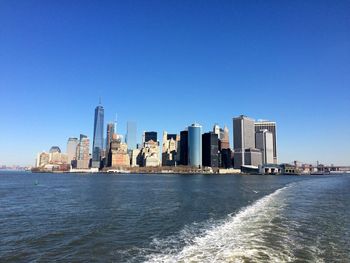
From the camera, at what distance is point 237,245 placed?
22688mm

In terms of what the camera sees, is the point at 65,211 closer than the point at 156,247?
No

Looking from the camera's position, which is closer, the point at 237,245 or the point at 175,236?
the point at 237,245

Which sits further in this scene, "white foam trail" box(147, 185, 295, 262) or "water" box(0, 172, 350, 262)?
"water" box(0, 172, 350, 262)

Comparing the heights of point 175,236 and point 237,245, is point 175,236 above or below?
below

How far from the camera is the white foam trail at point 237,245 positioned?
64.0 ft

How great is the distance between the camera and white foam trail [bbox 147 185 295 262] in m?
19.5

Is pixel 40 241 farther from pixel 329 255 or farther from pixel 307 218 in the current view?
pixel 307 218

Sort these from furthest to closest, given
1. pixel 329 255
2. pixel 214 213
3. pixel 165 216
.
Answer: pixel 214 213
pixel 165 216
pixel 329 255

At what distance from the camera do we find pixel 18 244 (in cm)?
2356

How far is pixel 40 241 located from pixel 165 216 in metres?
15.2

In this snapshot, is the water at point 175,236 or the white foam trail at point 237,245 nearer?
the white foam trail at point 237,245

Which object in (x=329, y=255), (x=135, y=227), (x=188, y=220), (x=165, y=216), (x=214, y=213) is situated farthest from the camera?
(x=214, y=213)

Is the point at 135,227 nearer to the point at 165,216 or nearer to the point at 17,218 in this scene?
the point at 165,216

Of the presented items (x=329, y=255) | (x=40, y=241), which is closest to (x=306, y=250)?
(x=329, y=255)
